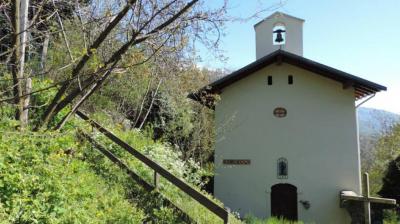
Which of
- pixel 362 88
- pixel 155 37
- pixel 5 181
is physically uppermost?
pixel 362 88

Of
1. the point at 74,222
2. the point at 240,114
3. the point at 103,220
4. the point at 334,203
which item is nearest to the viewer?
the point at 74,222

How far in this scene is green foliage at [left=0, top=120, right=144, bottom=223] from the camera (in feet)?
15.8

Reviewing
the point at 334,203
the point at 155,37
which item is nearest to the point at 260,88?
the point at 334,203

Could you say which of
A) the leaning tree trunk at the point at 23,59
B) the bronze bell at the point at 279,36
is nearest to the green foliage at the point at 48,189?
the leaning tree trunk at the point at 23,59

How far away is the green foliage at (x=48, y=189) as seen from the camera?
480cm

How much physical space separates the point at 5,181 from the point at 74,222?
97cm

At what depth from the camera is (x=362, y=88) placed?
16.1 m

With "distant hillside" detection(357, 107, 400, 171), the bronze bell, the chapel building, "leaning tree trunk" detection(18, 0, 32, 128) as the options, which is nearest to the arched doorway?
the chapel building

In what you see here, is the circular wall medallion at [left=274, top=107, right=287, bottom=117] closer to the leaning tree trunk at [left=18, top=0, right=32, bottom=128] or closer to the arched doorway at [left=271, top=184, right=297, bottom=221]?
the arched doorway at [left=271, top=184, right=297, bottom=221]

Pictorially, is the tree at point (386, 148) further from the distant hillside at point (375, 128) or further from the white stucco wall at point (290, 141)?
the white stucco wall at point (290, 141)

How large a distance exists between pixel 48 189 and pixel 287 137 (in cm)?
1197

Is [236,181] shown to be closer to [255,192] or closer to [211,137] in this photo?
[255,192]

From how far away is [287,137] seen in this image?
634 inches

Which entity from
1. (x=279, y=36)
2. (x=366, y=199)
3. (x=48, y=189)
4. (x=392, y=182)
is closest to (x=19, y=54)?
(x=48, y=189)
